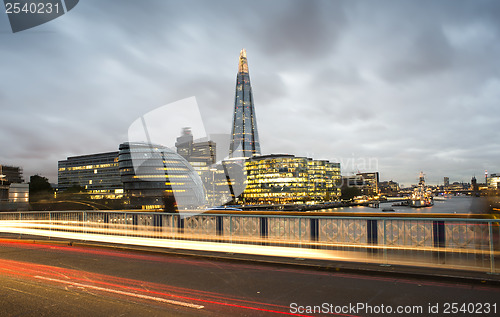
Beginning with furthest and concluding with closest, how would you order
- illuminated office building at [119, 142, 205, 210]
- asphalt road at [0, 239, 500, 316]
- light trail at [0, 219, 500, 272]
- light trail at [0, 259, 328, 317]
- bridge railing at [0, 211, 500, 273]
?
illuminated office building at [119, 142, 205, 210], light trail at [0, 219, 500, 272], bridge railing at [0, 211, 500, 273], light trail at [0, 259, 328, 317], asphalt road at [0, 239, 500, 316]

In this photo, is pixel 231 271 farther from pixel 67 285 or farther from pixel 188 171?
pixel 188 171

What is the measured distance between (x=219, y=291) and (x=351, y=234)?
5.45 m

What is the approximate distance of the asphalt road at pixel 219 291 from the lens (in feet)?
22.7

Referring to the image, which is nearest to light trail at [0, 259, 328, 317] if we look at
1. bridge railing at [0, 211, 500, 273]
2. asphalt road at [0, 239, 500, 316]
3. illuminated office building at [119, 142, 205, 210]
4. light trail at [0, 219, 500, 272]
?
asphalt road at [0, 239, 500, 316]

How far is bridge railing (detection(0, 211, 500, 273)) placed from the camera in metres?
9.76

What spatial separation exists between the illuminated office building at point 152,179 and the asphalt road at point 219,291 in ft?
311

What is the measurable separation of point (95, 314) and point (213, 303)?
2420 mm

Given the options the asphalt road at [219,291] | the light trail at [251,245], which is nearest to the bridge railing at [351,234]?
the light trail at [251,245]

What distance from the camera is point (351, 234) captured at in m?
11.7

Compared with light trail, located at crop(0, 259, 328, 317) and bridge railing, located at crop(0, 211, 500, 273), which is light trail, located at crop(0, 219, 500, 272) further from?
light trail, located at crop(0, 259, 328, 317)

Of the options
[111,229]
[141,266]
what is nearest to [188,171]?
[111,229]

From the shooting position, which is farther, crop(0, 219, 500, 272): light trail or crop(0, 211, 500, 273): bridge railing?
crop(0, 219, 500, 272): light trail

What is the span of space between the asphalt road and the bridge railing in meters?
1.32

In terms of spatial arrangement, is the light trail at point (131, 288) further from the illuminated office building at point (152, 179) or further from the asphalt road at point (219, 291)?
the illuminated office building at point (152, 179)
